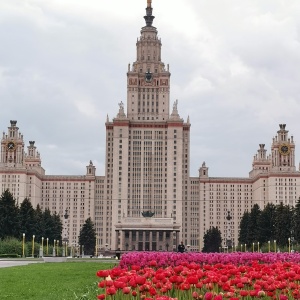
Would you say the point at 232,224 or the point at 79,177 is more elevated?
the point at 79,177

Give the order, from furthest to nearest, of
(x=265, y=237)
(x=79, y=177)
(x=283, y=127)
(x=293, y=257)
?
1. (x=79, y=177)
2. (x=283, y=127)
3. (x=265, y=237)
4. (x=293, y=257)

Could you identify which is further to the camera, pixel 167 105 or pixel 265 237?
pixel 167 105

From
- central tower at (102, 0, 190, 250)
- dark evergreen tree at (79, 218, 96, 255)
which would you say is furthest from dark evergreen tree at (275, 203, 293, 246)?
central tower at (102, 0, 190, 250)

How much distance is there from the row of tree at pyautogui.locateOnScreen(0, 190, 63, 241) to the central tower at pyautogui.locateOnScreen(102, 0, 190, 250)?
61.3 meters

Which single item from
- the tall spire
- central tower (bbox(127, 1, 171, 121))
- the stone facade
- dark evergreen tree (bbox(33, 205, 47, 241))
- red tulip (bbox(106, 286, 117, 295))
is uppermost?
the tall spire

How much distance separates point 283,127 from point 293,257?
15509 cm

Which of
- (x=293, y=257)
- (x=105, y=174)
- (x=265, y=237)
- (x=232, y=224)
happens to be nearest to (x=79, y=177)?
(x=105, y=174)

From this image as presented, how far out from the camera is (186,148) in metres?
185

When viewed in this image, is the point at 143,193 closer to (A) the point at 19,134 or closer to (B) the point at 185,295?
(A) the point at 19,134

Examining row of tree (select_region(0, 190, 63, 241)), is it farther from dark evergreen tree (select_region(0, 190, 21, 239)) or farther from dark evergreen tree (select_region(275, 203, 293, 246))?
dark evergreen tree (select_region(275, 203, 293, 246))

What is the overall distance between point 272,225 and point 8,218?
44.0m

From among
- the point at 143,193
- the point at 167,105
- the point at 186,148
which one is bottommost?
the point at 143,193

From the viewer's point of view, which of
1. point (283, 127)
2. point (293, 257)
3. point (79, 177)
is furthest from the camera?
point (79, 177)

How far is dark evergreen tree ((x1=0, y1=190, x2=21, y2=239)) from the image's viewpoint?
93.2 metres
